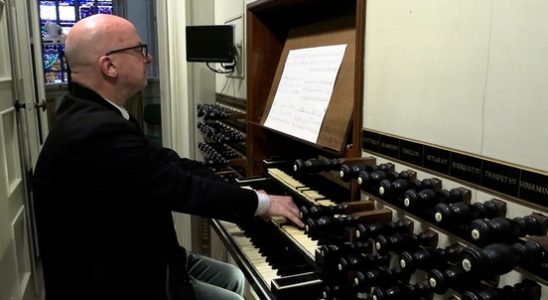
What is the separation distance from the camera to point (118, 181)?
1.27 meters

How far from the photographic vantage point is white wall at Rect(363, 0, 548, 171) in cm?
79

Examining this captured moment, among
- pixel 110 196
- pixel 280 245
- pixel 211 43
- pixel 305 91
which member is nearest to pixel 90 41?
pixel 110 196

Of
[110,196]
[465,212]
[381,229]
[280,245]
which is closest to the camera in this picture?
[465,212]

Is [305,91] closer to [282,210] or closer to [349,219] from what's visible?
[282,210]

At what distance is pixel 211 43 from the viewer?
7.98 ft

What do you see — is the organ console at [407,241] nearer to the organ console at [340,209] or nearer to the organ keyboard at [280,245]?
the organ console at [340,209]

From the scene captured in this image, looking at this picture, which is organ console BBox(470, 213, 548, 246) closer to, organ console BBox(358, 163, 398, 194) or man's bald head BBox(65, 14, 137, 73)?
organ console BBox(358, 163, 398, 194)

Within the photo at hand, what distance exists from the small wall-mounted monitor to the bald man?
869mm

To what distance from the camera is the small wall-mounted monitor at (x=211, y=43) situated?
2369mm

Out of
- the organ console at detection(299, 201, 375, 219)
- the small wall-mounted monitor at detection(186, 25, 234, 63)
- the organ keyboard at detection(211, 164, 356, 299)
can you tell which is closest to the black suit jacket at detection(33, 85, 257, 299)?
the organ keyboard at detection(211, 164, 356, 299)

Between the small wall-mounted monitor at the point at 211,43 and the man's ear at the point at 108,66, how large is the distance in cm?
96

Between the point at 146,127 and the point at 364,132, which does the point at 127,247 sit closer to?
the point at 364,132

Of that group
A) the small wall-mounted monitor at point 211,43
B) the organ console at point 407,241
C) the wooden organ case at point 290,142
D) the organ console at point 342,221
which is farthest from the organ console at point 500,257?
the small wall-mounted monitor at point 211,43

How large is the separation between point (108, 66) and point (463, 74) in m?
1.09
